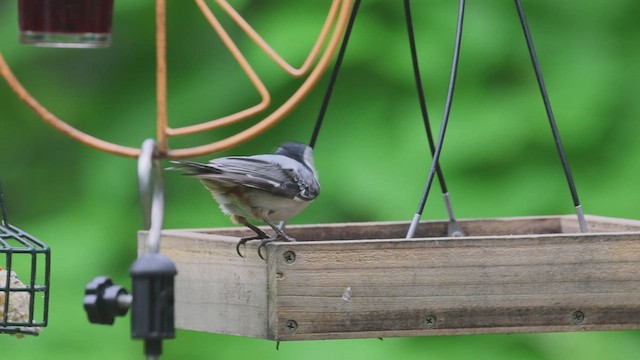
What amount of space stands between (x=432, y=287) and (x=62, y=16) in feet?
3.06

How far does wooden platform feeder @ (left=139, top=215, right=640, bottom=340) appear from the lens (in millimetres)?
2742

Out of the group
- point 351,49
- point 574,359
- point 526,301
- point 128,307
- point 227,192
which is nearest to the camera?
point 128,307

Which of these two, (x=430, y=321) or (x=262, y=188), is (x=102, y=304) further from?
(x=262, y=188)

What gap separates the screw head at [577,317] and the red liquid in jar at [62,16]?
45.0 inches

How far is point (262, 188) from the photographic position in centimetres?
307

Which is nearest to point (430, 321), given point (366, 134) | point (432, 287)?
point (432, 287)

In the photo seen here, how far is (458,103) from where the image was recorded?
3.93 metres

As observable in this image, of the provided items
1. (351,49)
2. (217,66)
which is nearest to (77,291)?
(217,66)

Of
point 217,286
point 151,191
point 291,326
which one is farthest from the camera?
point 217,286

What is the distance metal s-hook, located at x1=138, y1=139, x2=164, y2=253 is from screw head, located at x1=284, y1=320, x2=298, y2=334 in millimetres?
726

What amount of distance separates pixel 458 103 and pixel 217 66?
74 cm

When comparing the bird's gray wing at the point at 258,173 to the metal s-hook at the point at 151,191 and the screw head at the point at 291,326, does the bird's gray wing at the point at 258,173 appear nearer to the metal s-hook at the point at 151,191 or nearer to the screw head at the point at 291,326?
the screw head at the point at 291,326

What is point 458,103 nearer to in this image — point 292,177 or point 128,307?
point 292,177

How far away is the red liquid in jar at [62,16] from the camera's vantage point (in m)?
2.36
